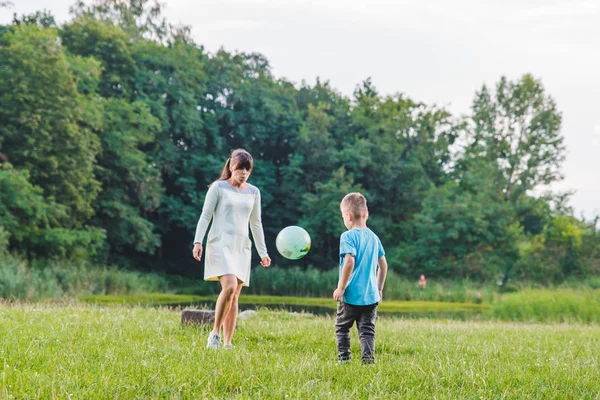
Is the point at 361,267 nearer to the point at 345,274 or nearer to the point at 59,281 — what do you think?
the point at 345,274

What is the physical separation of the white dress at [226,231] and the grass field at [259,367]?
877 mm

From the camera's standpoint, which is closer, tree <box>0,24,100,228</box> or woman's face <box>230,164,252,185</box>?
woman's face <box>230,164,252,185</box>

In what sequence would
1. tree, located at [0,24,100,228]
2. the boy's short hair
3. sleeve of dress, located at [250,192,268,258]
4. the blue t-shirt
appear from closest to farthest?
the blue t-shirt < the boy's short hair < sleeve of dress, located at [250,192,268,258] < tree, located at [0,24,100,228]

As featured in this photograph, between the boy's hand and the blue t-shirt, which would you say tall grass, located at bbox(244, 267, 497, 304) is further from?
the boy's hand

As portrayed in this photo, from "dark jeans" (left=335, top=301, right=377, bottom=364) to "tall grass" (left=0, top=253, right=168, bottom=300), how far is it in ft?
46.1

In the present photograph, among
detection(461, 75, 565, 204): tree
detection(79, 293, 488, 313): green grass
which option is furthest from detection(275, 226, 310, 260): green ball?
detection(461, 75, 565, 204): tree

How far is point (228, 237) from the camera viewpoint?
7551mm

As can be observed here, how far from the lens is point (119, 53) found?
39.6 m

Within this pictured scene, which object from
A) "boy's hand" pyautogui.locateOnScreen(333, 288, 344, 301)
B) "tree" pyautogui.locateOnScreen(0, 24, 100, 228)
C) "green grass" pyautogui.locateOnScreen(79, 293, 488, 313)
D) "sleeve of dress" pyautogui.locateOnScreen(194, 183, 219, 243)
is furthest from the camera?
"tree" pyautogui.locateOnScreen(0, 24, 100, 228)

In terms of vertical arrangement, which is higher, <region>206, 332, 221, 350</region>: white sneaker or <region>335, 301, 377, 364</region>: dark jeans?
<region>335, 301, 377, 364</region>: dark jeans

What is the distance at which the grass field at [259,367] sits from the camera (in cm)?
484

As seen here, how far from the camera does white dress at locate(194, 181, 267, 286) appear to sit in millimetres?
7488

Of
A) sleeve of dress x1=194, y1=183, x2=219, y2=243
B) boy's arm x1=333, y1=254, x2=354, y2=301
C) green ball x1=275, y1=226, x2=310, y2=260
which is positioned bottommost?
boy's arm x1=333, y1=254, x2=354, y2=301

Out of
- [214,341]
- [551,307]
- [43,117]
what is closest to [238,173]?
[214,341]
